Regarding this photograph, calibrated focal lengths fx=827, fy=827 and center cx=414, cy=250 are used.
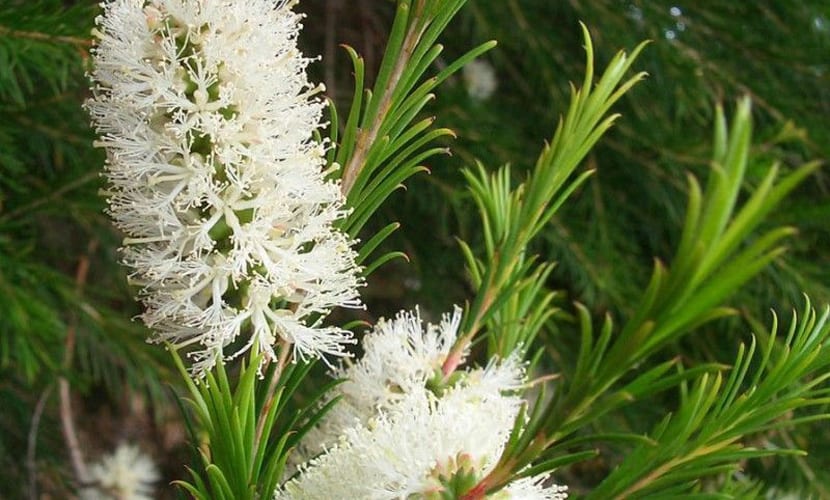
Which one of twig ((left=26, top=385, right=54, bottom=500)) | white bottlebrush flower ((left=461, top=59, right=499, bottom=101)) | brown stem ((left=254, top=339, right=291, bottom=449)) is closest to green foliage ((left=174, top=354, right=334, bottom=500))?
brown stem ((left=254, top=339, right=291, bottom=449))

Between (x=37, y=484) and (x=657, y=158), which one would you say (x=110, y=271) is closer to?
(x=37, y=484)

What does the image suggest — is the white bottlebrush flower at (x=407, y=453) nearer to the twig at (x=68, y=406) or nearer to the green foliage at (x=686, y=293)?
the green foliage at (x=686, y=293)

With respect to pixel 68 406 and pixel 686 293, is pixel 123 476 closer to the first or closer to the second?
pixel 68 406

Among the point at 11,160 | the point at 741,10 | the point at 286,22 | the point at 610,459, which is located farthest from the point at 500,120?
the point at 286,22

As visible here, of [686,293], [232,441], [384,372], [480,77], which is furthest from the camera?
[480,77]

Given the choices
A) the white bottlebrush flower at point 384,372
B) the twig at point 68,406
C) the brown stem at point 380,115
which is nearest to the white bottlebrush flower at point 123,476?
the twig at point 68,406

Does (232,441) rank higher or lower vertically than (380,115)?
lower

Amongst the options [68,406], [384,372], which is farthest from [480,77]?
[384,372]
